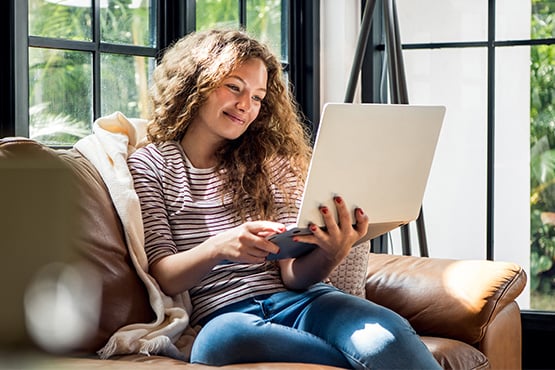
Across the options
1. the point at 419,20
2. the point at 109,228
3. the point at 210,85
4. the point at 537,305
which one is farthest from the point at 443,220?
the point at 109,228

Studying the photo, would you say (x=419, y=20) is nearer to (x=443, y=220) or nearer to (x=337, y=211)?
(x=443, y=220)

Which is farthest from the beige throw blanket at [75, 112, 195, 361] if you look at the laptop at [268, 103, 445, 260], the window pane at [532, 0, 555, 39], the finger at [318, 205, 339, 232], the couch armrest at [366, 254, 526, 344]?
the window pane at [532, 0, 555, 39]

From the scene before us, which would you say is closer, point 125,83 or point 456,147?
point 125,83

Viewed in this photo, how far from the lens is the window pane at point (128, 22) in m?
2.34

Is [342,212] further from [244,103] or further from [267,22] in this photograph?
[267,22]

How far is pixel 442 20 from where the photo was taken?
3.37m

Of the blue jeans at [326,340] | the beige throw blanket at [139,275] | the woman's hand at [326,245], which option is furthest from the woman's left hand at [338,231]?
the beige throw blanket at [139,275]

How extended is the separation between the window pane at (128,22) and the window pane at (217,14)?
25 cm

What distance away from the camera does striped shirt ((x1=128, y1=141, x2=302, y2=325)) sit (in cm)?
180

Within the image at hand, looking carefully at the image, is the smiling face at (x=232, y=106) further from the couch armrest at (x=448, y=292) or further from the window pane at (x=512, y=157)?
the window pane at (x=512, y=157)

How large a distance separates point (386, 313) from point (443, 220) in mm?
1819

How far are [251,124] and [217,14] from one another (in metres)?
0.96

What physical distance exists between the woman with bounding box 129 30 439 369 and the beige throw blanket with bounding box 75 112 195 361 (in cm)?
3

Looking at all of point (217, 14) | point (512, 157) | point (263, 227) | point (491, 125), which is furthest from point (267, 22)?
point (263, 227)
